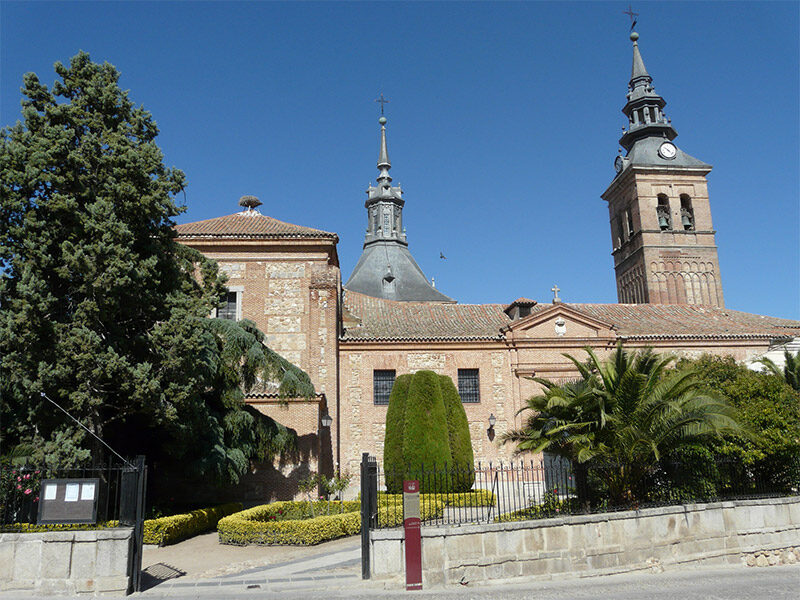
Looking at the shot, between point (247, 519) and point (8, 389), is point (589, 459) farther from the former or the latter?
point (8, 389)

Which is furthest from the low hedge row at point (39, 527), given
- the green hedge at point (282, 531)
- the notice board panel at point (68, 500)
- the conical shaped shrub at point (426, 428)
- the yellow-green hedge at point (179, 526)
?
the conical shaped shrub at point (426, 428)

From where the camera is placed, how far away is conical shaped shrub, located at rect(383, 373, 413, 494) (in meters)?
17.3

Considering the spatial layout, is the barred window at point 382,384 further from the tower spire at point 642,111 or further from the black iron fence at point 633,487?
the tower spire at point 642,111

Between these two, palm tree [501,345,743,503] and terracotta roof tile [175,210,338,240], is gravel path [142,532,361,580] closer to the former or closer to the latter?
palm tree [501,345,743,503]

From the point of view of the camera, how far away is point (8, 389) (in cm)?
1052

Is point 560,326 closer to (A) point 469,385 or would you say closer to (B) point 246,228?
(A) point 469,385

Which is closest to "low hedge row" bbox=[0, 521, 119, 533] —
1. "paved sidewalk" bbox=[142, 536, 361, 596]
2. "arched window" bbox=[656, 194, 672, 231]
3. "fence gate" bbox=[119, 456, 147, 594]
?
"fence gate" bbox=[119, 456, 147, 594]

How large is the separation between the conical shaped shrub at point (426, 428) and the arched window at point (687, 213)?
28.9 metres

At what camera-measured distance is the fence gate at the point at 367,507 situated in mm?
8727

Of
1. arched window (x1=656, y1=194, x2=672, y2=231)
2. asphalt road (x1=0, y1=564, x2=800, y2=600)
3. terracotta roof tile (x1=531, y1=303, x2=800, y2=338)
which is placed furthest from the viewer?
arched window (x1=656, y1=194, x2=672, y2=231)

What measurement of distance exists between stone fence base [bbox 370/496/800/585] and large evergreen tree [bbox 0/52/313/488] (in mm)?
5734

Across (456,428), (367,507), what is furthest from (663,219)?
(367,507)

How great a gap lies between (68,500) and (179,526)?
4.11m

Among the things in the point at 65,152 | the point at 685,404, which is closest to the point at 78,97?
the point at 65,152
